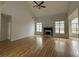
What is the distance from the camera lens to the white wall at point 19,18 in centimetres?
722

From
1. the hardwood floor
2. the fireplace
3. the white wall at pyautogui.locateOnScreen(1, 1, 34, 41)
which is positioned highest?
the white wall at pyautogui.locateOnScreen(1, 1, 34, 41)

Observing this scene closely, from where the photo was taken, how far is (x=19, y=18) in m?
8.75

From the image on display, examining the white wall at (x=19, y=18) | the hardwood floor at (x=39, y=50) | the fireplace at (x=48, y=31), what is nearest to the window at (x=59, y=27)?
the fireplace at (x=48, y=31)

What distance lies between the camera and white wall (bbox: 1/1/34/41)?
7216 mm

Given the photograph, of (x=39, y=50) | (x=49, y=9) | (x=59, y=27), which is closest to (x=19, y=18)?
(x=49, y=9)

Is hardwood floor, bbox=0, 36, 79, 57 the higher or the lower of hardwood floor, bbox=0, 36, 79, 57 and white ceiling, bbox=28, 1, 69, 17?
the lower

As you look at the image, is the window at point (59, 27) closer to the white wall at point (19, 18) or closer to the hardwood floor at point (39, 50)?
the hardwood floor at point (39, 50)

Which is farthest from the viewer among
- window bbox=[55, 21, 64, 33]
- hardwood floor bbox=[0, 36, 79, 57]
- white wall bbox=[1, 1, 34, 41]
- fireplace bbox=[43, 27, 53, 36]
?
fireplace bbox=[43, 27, 53, 36]

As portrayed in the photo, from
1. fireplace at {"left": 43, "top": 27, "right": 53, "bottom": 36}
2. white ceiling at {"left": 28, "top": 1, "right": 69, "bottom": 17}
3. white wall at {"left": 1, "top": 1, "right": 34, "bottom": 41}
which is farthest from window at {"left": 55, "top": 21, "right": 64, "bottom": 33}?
white wall at {"left": 1, "top": 1, "right": 34, "bottom": 41}

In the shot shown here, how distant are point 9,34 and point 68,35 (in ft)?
14.1

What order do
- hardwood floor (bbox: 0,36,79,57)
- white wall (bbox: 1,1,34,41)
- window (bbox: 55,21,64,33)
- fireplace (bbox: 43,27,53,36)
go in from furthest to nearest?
1. fireplace (bbox: 43,27,53,36)
2. window (bbox: 55,21,64,33)
3. white wall (bbox: 1,1,34,41)
4. hardwood floor (bbox: 0,36,79,57)

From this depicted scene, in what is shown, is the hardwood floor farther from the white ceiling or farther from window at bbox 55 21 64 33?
the white ceiling

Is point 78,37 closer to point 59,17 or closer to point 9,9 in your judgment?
point 59,17

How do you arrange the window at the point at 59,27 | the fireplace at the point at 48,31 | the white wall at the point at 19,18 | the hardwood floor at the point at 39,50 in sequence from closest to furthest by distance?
the hardwood floor at the point at 39,50 < the white wall at the point at 19,18 < the window at the point at 59,27 < the fireplace at the point at 48,31
